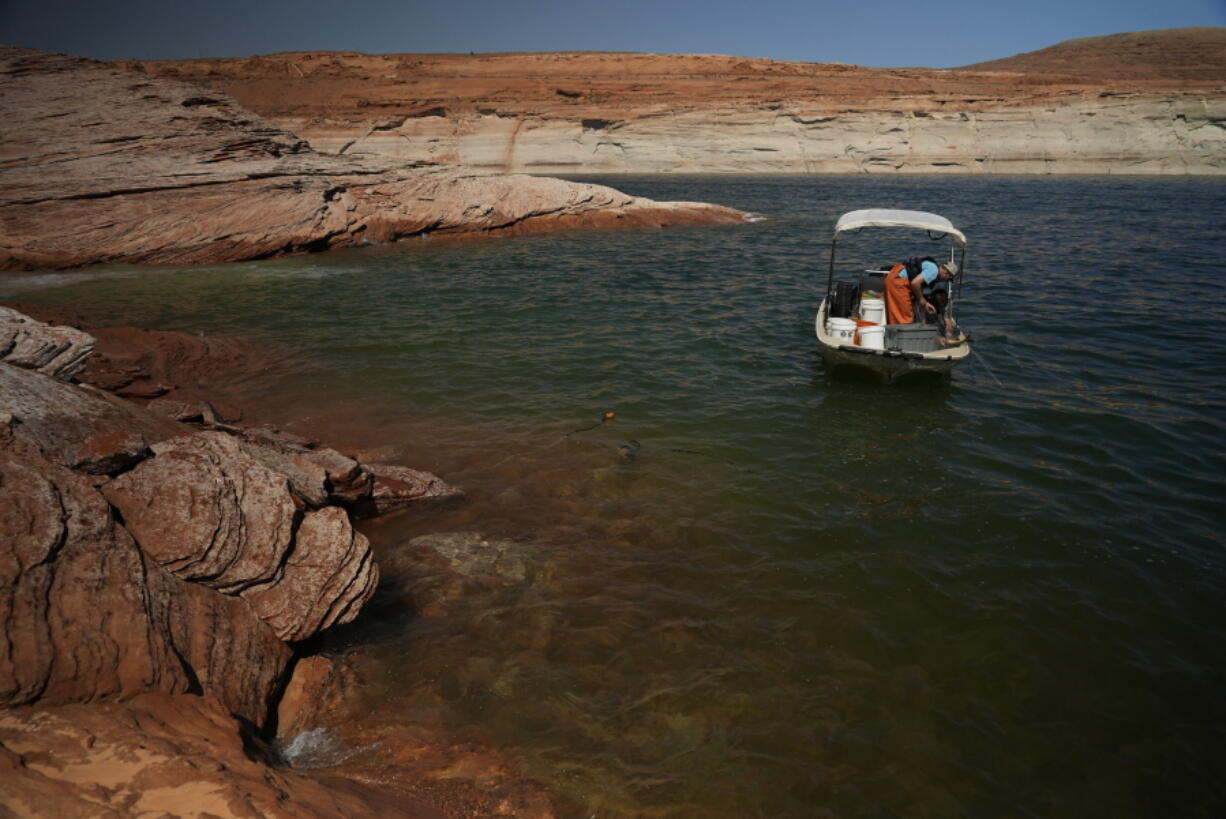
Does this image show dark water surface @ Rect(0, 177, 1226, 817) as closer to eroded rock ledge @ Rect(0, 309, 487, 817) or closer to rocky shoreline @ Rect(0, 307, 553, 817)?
rocky shoreline @ Rect(0, 307, 553, 817)

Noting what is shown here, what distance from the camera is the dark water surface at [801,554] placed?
4.55 m

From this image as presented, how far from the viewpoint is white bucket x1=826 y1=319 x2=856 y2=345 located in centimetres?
1094

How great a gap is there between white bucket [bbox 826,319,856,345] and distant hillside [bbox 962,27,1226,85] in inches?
3085

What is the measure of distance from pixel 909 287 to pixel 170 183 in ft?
67.5

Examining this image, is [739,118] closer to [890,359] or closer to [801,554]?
[890,359]

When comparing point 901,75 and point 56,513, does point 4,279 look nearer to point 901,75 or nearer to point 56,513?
point 56,513

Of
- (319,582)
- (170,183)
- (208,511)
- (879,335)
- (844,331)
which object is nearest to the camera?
(208,511)

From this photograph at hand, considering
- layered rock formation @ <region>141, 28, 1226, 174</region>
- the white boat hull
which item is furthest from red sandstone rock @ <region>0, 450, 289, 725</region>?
layered rock formation @ <region>141, 28, 1226, 174</region>

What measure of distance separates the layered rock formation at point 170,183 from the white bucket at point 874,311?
17.9 m

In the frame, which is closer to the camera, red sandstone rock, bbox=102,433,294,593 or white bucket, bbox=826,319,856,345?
red sandstone rock, bbox=102,433,294,593

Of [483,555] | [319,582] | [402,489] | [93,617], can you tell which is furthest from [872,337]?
[93,617]

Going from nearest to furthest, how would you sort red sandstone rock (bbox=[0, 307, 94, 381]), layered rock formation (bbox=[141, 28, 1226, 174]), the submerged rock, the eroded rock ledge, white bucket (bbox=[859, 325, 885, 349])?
the eroded rock ledge → the submerged rock → red sandstone rock (bbox=[0, 307, 94, 381]) → white bucket (bbox=[859, 325, 885, 349]) → layered rock formation (bbox=[141, 28, 1226, 174])

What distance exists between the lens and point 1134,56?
98.3 metres

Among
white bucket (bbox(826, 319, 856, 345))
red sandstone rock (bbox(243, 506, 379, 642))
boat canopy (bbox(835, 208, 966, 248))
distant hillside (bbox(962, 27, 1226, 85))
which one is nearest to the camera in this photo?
red sandstone rock (bbox(243, 506, 379, 642))
